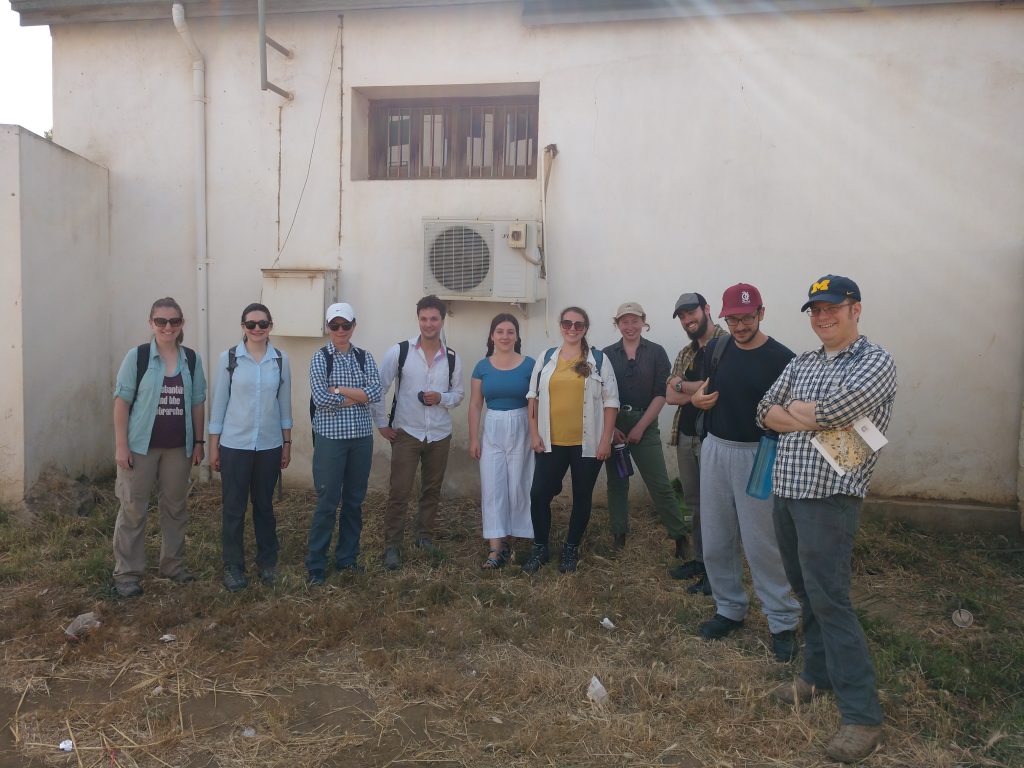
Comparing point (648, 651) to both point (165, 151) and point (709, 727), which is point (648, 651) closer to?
point (709, 727)

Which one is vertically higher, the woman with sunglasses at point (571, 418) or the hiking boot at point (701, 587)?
the woman with sunglasses at point (571, 418)

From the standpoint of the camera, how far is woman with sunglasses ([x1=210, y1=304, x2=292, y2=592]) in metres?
4.72

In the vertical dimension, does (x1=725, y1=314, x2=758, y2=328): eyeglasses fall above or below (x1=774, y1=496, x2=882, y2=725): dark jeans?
above

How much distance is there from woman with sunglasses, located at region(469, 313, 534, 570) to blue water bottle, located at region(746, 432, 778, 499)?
6.42 ft

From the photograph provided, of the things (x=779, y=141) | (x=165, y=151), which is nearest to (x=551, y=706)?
(x=779, y=141)

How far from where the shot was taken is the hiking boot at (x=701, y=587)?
15.8ft

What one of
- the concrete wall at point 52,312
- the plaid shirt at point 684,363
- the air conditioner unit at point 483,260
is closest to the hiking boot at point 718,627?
the plaid shirt at point 684,363

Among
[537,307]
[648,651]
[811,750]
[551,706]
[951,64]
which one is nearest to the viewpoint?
[811,750]

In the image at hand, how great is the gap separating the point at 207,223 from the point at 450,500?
3.27 metres

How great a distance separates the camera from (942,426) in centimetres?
602

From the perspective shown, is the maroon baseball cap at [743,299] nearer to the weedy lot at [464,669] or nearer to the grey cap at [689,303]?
the grey cap at [689,303]

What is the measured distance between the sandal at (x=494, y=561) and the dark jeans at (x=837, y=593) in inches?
96.8

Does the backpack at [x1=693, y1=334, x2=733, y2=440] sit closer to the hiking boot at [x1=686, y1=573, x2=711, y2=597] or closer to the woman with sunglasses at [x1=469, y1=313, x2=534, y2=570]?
the hiking boot at [x1=686, y1=573, x2=711, y2=597]

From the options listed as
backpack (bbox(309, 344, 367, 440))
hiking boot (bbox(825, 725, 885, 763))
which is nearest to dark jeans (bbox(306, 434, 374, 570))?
backpack (bbox(309, 344, 367, 440))
